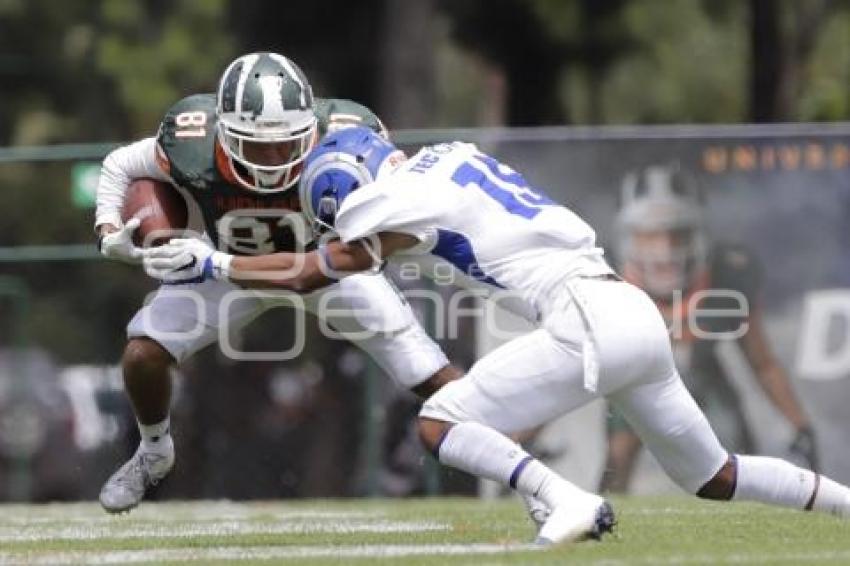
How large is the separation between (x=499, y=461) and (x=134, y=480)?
2.06 metres

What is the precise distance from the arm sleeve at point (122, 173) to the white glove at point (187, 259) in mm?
1111

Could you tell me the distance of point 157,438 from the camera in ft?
26.1

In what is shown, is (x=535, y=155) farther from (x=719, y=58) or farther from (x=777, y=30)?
(x=719, y=58)

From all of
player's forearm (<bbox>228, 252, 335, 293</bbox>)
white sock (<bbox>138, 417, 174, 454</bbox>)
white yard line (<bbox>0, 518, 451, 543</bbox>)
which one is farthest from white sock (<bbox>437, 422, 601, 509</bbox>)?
white sock (<bbox>138, 417, 174, 454</bbox>)

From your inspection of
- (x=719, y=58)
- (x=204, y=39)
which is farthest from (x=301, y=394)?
(x=719, y=58)

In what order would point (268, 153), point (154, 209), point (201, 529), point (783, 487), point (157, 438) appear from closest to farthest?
1. point (783, 487)
2. point (268, 153)
3. point (201, 529)
4. point (154, 209)
5. point (157, 438)

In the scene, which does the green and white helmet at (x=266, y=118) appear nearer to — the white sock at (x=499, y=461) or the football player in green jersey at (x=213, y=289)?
the football player in green jersey at (x=213, y=289)

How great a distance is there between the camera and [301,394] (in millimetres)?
11602

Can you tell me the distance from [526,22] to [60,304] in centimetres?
637

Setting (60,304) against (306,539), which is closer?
(306,539)

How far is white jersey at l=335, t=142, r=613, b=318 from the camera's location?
6.21 metres

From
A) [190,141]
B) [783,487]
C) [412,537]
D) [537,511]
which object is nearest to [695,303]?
[190,141]

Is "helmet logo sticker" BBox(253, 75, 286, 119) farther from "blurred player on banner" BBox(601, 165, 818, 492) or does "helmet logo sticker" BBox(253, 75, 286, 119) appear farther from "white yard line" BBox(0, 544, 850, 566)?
"blurred player on banner" BBox(601, 165, 818, 492)

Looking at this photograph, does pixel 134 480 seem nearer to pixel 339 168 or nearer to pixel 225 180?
pixel 225 180
